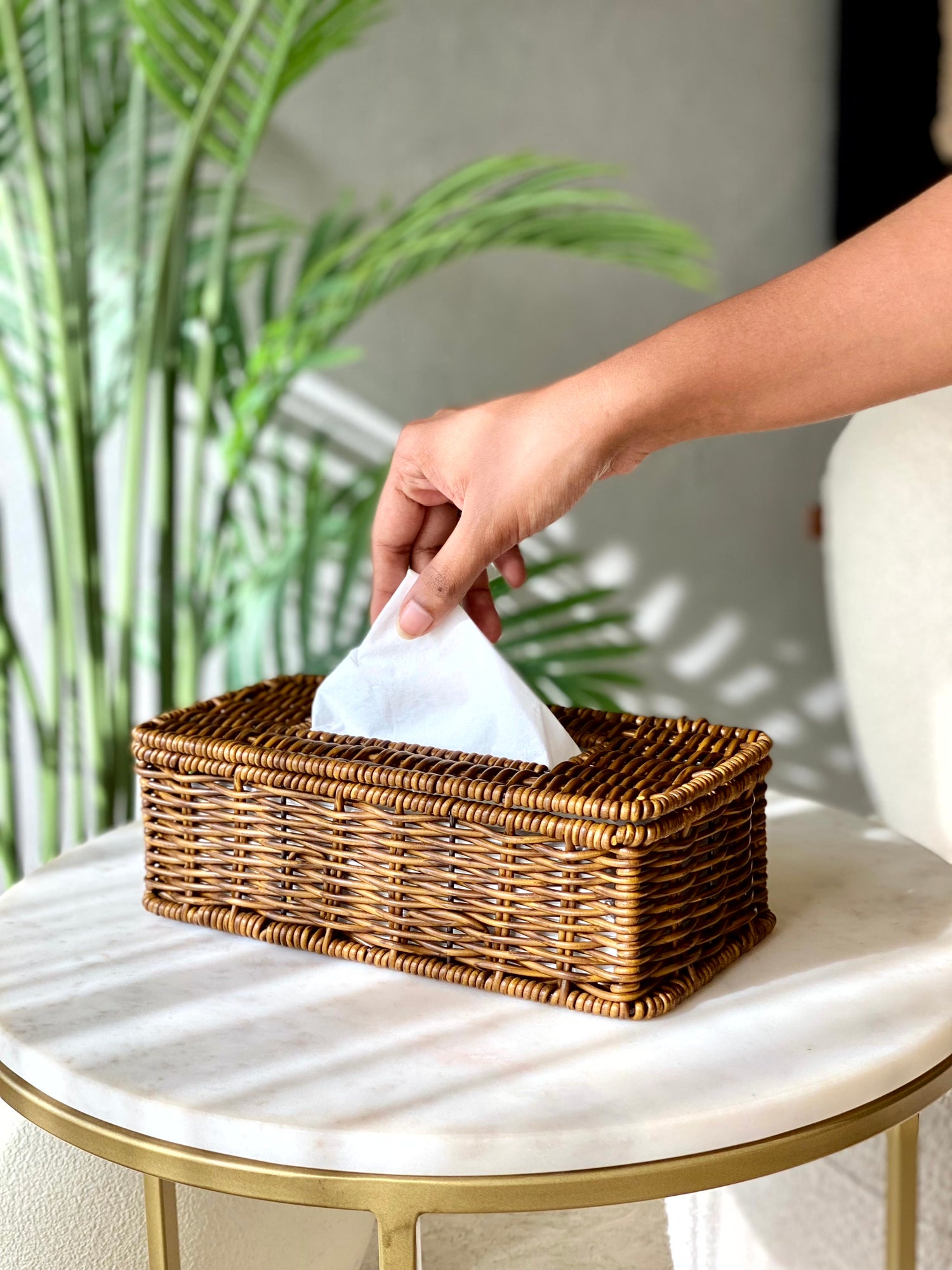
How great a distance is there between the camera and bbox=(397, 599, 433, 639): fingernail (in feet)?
2.13

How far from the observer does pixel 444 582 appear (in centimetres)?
65

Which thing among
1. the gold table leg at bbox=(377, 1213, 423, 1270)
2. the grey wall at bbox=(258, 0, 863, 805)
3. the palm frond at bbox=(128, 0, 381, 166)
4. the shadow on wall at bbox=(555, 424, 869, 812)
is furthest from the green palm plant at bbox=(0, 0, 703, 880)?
the gold table leg at bbox=(377, 1213, 423, 1270)

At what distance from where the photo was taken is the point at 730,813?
652mm

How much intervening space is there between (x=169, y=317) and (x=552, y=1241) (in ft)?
3.66

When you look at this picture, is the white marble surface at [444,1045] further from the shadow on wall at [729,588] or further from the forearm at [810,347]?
the shadow on wall at [729,588]

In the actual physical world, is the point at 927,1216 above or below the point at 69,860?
below

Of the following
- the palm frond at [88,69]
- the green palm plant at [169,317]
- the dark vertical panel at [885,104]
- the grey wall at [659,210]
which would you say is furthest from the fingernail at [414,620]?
the dark vertical panel at [885,104]

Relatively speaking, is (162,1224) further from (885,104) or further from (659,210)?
(885,104)

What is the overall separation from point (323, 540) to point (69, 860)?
84 centimetres

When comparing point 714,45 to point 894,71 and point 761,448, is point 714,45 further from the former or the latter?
point 761,448

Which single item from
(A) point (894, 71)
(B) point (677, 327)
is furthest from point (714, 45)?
(B) point (677, 327)

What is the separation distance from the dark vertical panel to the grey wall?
0.08 metres

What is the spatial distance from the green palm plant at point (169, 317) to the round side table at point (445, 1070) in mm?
828

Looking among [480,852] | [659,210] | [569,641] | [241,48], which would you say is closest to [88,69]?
[241,48]
